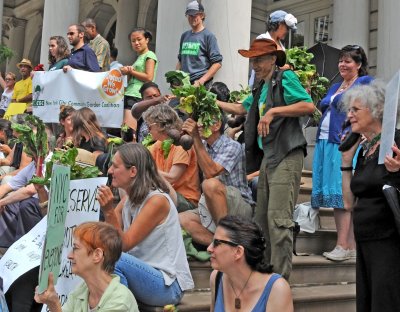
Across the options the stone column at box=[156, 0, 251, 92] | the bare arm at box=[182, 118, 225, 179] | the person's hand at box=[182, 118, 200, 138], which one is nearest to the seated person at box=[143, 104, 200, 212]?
the bare arm at box=[182, 118, 225, 179]

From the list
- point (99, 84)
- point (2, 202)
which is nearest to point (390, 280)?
point (2, 202)

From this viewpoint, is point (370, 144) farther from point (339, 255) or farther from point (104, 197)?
point (339, 255)

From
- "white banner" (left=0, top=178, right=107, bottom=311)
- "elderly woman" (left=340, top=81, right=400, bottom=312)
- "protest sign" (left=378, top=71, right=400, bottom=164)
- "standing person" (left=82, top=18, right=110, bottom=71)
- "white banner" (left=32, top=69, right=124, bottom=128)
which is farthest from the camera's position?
"standing person" (left=82, top=18, right=110, bottom=71)

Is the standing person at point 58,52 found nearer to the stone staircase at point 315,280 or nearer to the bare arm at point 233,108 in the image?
the bare arm at point 233,108

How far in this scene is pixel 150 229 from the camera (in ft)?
13.5

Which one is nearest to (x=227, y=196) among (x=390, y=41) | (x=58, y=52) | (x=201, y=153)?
(x=201, y=153)

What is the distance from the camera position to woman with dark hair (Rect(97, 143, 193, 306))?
13.3ft

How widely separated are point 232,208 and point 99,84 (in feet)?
11.6

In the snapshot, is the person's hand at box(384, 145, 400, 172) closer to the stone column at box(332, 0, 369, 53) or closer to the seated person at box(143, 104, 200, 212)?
the seated person at box(143, 104, 200, 212)

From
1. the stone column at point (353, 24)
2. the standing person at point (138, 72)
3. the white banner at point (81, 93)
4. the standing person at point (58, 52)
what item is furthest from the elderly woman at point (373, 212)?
the stone column at point (353, 24)

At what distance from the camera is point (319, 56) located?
9250mm

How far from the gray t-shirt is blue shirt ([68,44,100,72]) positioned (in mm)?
1297

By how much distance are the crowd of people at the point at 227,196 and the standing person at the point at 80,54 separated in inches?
53.0

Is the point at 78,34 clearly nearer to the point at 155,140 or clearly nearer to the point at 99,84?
the point at 99,84
